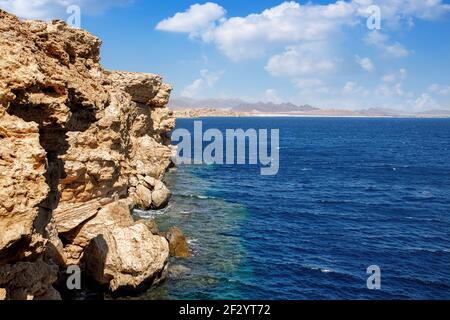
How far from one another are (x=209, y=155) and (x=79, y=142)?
94253mm

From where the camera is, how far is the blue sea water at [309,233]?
37.4 meters

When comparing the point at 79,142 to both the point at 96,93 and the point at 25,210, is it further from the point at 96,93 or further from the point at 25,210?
the point at 25,210

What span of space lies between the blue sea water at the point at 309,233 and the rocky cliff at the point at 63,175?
14.3ft

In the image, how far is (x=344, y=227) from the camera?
55.6 meters

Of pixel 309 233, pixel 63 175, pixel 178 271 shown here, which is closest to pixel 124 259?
pixel 178 271

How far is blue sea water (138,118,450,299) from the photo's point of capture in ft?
123

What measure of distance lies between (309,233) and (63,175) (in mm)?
37870

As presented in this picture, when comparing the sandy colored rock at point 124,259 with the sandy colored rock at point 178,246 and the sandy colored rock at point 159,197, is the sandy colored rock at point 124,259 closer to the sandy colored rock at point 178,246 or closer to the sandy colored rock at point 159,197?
the sandy colored rock at point 178,246

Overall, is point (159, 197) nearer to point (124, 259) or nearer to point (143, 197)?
point (143, 197)

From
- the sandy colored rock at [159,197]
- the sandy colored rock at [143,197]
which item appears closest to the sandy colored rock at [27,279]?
the sandy colored rock at [143,197]

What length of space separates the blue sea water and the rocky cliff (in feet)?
14.3

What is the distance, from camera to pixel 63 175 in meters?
21.8

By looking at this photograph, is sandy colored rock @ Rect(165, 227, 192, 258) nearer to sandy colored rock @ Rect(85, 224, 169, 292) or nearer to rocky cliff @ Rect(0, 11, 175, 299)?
rocky cliff @ Rect(0, 11, 175, 299)

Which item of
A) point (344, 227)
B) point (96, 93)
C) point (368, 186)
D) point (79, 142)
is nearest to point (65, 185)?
point (79, 142)
